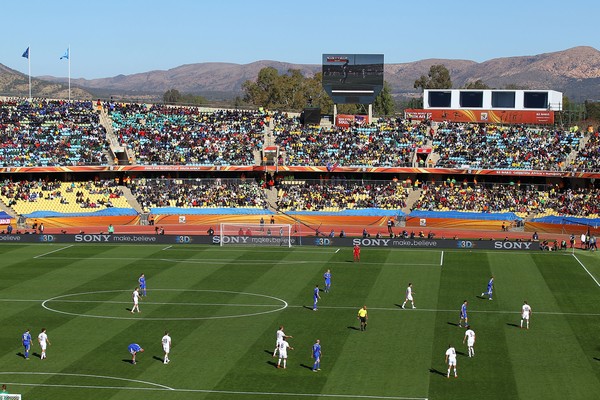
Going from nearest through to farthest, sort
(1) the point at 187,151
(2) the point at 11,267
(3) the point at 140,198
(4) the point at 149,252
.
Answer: (2) the point at 11,267 < (4) the point at 149,252 < (3) the point at 140,198 < (1) the point at 187,151

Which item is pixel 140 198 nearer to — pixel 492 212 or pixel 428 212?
pixel 428 212

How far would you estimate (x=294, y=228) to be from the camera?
283ft

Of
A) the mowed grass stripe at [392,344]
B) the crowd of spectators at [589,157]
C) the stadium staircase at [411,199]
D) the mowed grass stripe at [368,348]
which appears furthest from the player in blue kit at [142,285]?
the crowd of spectators at [589,157]

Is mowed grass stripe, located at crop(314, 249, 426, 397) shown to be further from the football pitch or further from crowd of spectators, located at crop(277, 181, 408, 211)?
crowd of spectators, located at crop(277, 181, 408, 211)

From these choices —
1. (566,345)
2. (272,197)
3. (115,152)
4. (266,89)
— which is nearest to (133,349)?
(566,345)

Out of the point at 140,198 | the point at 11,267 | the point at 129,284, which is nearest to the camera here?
the point at 129,284

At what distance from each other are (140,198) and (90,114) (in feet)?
60.7

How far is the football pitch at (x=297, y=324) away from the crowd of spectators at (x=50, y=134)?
93.8 feet

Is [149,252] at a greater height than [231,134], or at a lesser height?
lesser

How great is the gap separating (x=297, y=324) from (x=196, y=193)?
53020 millimetres

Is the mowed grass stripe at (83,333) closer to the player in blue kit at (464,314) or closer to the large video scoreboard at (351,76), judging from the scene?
the player in blue kit at (464,314)

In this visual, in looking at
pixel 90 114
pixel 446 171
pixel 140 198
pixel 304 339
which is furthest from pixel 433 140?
pixel 304 339

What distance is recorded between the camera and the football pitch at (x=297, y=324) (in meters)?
35.6

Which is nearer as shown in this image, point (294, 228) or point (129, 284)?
point (129, 284)
